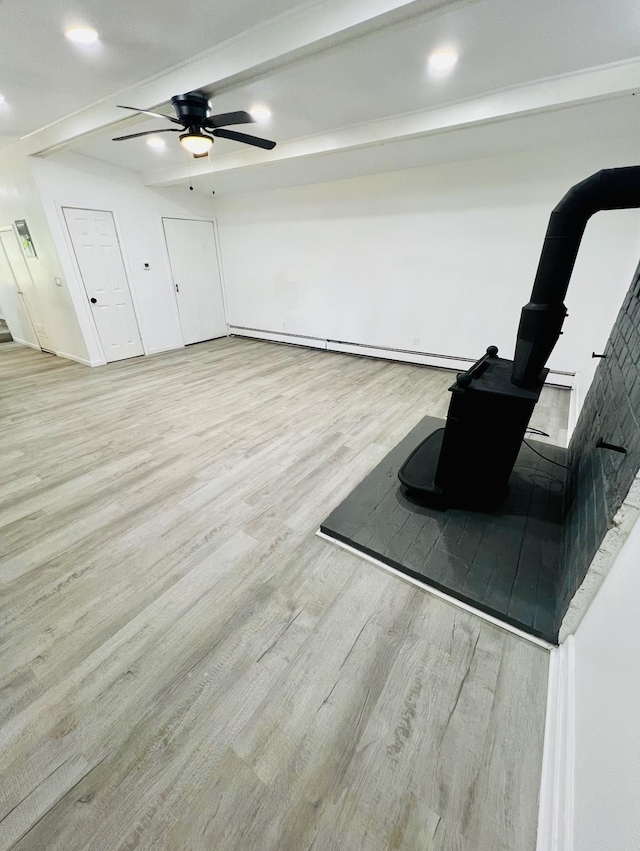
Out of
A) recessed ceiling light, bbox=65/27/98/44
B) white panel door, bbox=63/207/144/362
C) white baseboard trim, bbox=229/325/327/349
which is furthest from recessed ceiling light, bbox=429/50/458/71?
white panel door, bbox=63/207/144/362

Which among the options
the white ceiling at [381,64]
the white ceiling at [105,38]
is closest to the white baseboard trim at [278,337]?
the white ceiling at [381,64]

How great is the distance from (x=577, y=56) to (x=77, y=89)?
380cm

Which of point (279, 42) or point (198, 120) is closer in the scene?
point (279, 42)

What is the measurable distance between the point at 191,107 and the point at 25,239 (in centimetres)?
430

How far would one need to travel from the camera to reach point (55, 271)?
16.2 ft

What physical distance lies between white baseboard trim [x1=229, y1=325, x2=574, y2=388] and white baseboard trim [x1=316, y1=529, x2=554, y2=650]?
374 cm

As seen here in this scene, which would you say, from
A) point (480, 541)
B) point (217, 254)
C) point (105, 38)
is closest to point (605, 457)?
point (480, 541)

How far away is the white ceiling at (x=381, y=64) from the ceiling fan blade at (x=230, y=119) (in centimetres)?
18

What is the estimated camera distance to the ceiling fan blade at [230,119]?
7.91 feet

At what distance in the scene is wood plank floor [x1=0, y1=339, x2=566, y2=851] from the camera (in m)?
1.00

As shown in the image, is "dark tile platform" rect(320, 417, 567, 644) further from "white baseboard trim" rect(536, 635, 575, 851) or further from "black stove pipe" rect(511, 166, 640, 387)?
"black stove pipe" rect(511, 166, 640, 387)

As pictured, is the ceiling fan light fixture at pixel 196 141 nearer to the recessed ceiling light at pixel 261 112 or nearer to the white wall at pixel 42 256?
the recessed ceiling light at pixel 261 112

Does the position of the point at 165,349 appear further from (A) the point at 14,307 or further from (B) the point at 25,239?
(A) the point at 14,307

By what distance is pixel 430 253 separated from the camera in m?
4.63
